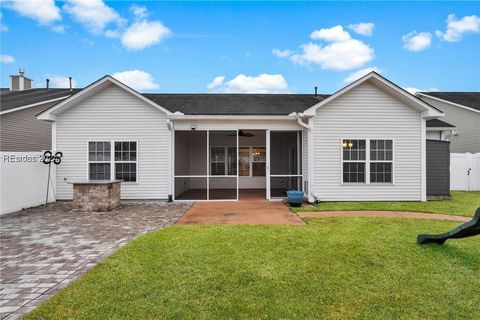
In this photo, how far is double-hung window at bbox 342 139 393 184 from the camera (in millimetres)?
9758

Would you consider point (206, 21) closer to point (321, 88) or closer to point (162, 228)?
point (321, 88)

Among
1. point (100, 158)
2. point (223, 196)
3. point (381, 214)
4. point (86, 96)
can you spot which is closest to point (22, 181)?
point (100, 158)

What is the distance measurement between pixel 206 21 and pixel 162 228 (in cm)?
1434

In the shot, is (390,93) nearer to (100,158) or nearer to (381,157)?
(381,157)

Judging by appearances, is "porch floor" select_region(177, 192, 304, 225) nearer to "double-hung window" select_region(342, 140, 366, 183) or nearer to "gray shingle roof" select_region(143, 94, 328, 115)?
"double-hung window" select_region(342, 140, 366, 183)

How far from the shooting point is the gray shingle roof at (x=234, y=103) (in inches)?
430

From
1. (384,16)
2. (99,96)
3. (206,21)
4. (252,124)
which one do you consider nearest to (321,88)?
(384,16)

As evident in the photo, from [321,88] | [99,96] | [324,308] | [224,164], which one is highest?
[321,88]

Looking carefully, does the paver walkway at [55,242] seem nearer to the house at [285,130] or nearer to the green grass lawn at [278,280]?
the green grass lawn at [278,280]

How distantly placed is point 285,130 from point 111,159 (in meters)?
6.72

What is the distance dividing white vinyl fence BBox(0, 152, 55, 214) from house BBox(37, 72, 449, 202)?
70 cm

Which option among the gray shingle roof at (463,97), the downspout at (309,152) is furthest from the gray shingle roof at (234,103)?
the gray shingle roof at (463,97)

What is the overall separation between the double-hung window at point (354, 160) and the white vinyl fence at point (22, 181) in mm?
10868

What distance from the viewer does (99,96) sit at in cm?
1015
